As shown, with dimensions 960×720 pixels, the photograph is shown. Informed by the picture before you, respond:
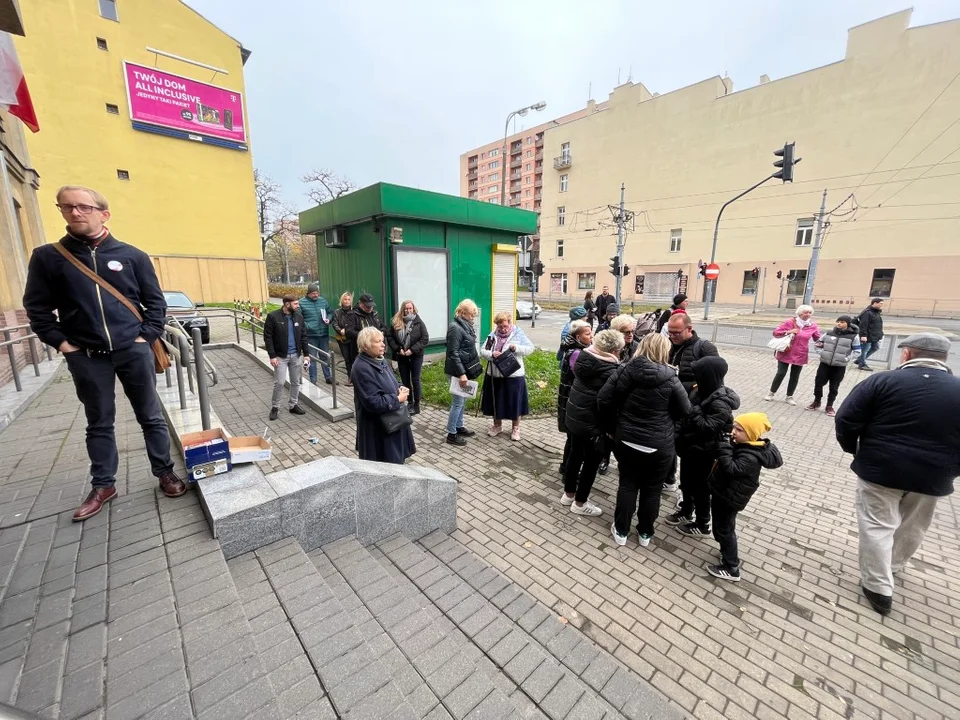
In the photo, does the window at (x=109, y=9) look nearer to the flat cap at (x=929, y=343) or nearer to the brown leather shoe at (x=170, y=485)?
the brown leather shoe at (x=170, y=485)

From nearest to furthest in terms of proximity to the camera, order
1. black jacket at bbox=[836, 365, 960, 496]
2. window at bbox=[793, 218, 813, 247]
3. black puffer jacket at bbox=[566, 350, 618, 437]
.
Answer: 1. black jacket at bbox=[836, 365, 960, 496]
2. black puffer jacket at bbox=[566, 350, 618, 437]
3. window at bbox=[793, 218, 813, 247]

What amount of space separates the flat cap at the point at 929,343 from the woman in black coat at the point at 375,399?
3.65m

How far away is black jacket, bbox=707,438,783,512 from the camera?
3031mm

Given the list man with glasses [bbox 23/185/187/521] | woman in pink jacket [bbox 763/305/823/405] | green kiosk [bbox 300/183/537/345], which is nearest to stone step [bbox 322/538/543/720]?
man with glasses [bbox 23/185/187/521]

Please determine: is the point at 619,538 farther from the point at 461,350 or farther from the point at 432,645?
the point at 461,350

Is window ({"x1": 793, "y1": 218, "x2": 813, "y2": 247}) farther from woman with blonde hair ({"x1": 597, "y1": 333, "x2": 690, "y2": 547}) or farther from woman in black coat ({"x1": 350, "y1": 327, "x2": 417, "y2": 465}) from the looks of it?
woman in black coat ({"x1": 350, "y1": 327, "x2": 417, "y2": 465})

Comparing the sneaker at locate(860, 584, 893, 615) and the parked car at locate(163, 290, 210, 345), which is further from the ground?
the parked car at locate(163, 290, 210, 345)

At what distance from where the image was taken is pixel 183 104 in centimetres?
2172

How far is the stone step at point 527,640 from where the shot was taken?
201cm

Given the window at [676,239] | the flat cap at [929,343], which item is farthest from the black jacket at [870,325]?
the window at [676,239]

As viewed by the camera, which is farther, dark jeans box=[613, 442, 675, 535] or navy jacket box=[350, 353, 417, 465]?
navy jacket box=[350, 353, 417, 465]

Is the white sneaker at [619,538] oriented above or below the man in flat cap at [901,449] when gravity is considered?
below

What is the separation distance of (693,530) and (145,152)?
28235 millimetres

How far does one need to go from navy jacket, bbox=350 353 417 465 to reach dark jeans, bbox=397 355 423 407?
7.80ft
